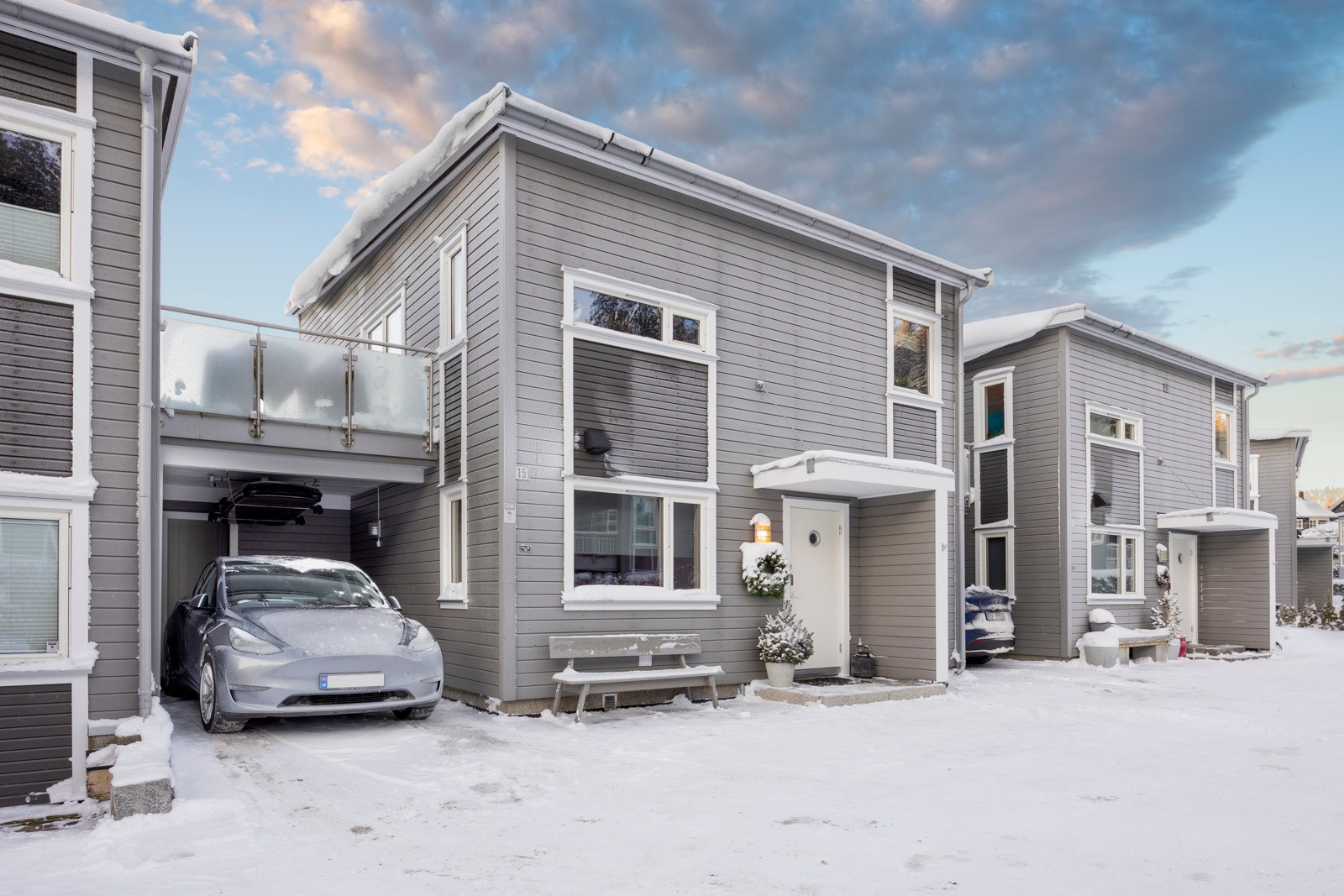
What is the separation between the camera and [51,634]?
614 cm

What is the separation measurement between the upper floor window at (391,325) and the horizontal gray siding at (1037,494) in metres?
11.0

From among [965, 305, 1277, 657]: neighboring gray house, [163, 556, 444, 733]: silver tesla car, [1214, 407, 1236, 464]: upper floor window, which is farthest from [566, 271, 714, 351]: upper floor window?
[1214, 407, 1236, 464]: upper floor window

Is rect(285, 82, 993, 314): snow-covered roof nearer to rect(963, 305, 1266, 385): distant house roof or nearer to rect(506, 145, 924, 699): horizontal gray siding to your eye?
rect(506, 145, 924, 699): horizontal gray siding

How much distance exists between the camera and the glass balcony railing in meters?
9.01

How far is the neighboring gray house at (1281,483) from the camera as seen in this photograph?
2717 centimetres

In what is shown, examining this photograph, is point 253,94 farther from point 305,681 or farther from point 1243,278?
point 1243,278

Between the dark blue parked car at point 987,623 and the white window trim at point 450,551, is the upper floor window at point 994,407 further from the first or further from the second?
the white window trim at point 450,551

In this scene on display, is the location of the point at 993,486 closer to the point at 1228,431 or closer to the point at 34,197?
the point at 1228,431

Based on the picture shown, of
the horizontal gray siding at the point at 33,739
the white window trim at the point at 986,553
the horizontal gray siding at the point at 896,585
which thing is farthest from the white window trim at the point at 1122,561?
the horizontal gray siding at the point at 33,739

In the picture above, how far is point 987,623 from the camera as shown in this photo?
14.1m

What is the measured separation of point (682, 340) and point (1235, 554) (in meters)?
14.1

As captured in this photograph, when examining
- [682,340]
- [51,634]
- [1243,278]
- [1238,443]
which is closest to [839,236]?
[682,340]

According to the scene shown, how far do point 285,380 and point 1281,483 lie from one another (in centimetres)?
2979

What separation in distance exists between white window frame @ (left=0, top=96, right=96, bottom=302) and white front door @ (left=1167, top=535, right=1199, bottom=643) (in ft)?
62.0
